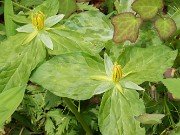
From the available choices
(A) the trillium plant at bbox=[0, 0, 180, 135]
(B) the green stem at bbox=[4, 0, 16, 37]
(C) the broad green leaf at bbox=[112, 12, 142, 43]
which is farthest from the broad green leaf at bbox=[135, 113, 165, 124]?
(B) the green stem at bbox=[4, 0, 16, 37]

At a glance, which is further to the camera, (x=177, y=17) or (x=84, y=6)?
(x=84, y=6)

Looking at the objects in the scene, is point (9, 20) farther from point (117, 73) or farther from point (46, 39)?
point (117, 73)

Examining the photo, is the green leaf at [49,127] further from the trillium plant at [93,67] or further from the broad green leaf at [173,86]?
the broad green leaf at [173,86]

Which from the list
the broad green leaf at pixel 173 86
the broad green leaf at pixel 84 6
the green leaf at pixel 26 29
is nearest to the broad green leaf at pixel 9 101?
the green leaf at pixel 26 29

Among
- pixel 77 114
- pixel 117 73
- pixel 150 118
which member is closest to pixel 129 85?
pixel 117 73

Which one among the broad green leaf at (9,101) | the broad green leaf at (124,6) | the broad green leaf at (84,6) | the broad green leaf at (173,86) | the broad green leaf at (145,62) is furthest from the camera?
the broad green leaf at (84,6)

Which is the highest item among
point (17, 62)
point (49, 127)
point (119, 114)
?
point (17, 62)

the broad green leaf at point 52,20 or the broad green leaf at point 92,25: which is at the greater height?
the broad green leaf at point 52,20

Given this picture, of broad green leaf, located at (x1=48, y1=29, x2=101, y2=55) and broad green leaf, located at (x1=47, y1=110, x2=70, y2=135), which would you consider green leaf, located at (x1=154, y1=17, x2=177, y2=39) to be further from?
broad green leaf, located at (x1=47, y1=110, x2=70, y2=135)

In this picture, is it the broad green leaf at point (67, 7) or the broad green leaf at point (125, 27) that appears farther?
the broad green leaf at point (67, 7)
